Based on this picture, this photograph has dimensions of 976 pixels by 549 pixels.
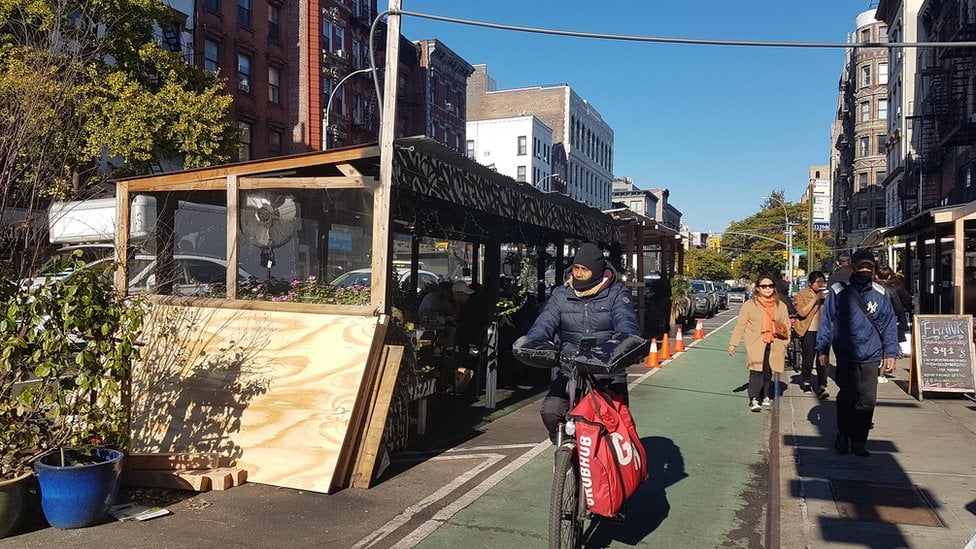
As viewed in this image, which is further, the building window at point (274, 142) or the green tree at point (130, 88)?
the building window at point (274, 142)

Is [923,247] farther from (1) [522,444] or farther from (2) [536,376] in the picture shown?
(1) [522,444]

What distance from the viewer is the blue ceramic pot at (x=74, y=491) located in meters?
4.72

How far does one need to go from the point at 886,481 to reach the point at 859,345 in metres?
1.25

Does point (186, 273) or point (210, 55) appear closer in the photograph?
point (186, 273)

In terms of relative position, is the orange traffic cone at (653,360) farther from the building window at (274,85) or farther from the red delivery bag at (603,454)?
the building window at (274,85)

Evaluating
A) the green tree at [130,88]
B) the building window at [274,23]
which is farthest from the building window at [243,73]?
the green tree at [130,88]

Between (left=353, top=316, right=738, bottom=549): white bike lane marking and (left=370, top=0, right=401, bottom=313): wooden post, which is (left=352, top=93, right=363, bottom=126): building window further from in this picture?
(left=353, top=316, right=738, bottom=549): white bike lane marking

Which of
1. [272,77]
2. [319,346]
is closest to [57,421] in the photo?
[319,346]

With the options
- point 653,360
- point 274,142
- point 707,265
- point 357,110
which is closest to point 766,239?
point 707,265

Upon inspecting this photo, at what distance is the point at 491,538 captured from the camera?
15.8ft

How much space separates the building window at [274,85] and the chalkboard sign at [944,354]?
2796 cm

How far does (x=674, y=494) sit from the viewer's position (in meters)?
5.88

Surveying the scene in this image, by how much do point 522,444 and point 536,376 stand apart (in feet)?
14.1

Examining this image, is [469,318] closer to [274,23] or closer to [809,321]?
[809,321]
